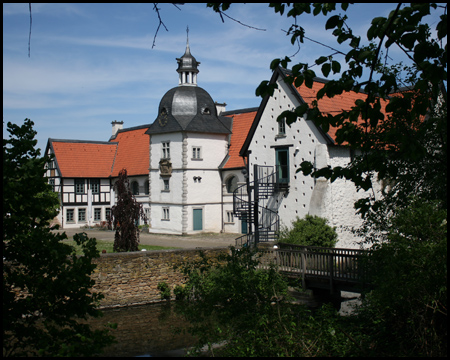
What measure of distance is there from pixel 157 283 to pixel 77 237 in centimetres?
1363

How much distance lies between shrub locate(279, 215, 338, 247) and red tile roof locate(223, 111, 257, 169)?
1396cm

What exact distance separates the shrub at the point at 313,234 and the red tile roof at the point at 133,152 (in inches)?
854

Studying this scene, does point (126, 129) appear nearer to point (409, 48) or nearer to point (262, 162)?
point (262, 162)

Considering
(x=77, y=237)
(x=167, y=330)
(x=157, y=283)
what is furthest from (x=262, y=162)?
(x=77, y=237)

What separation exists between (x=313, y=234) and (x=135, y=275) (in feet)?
23.6

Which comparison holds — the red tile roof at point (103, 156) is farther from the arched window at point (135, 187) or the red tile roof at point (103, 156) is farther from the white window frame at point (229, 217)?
the white window frame at point (229, 217)

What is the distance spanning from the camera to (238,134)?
119ft

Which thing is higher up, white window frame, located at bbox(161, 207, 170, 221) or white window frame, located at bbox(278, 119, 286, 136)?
white window frame, located at bbox(278, 119, 286, 136)

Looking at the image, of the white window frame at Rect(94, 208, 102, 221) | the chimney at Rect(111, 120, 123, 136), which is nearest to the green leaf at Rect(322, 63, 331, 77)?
the white window frame at Rect(94, 208, 102, 221)

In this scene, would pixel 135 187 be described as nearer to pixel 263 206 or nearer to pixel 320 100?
pixel 263 206

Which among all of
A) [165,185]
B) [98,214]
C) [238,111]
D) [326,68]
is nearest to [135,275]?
[326,68]

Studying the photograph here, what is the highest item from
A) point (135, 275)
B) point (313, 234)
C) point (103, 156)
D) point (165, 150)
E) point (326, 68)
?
point (103, 156)

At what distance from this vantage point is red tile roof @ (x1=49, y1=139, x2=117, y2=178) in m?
42.7

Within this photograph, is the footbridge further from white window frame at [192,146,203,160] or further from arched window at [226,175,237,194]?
white window frame at [192,146,203,160]
